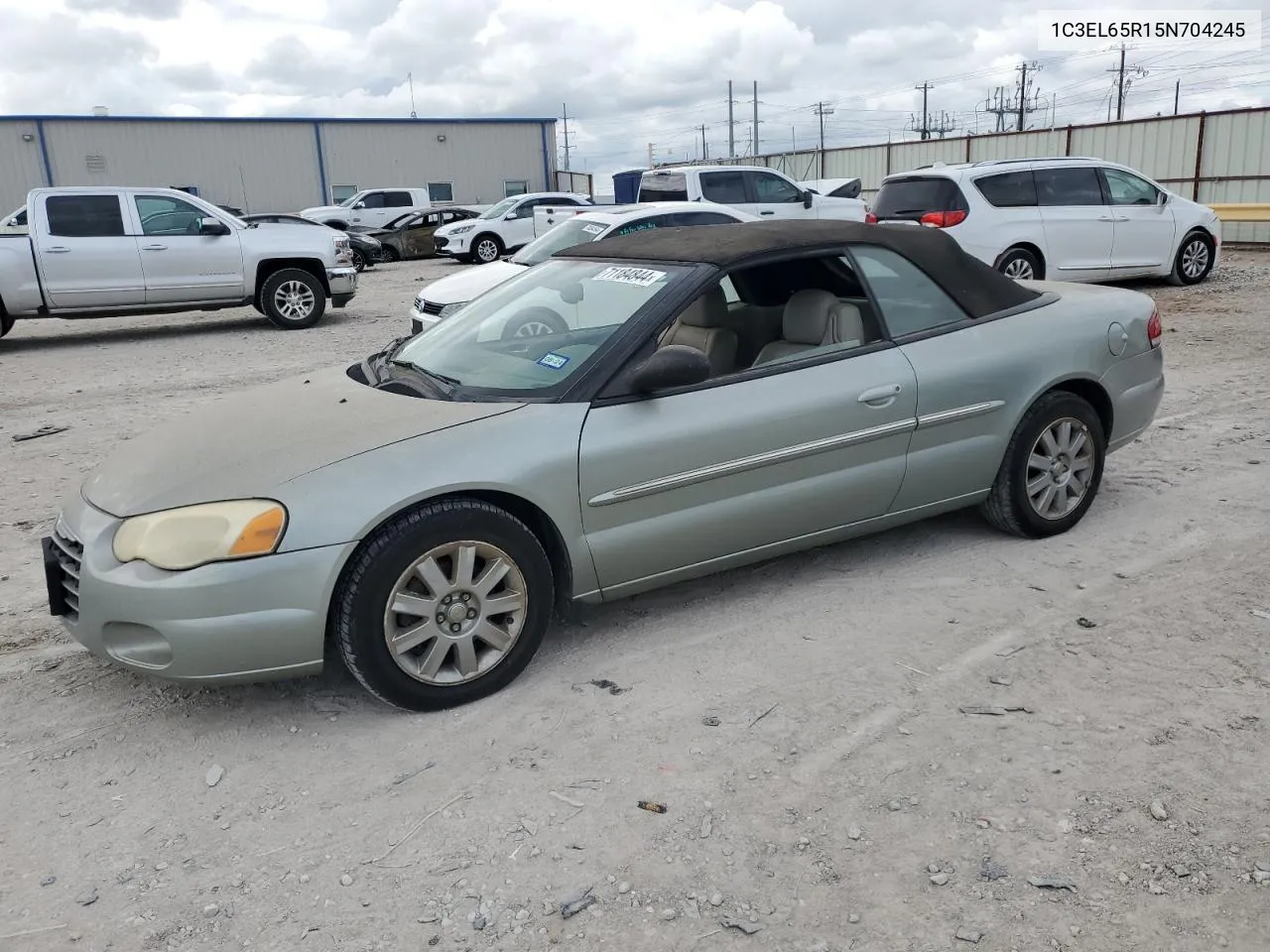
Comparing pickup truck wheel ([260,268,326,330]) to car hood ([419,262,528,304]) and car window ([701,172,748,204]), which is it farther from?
car window ([701,172,748,204])

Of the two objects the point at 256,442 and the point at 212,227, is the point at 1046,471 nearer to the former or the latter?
the point at 256,442

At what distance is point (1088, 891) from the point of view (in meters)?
2.42

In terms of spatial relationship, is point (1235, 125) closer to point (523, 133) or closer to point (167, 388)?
point (167, 388)

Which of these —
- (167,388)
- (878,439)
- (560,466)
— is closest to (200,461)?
(560,466)

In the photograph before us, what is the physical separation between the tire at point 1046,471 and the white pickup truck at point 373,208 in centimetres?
2526

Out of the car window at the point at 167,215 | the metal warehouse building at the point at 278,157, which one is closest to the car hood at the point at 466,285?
the car window at the point at 167,215

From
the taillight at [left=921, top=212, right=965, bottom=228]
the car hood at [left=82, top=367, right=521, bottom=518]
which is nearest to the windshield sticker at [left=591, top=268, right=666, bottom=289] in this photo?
the car hood at [left=82, top=367, right=521, bottom=518]

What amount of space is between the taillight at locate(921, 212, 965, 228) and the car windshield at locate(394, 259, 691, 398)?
28.5ft

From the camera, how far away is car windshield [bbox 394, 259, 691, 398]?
12.2 ft

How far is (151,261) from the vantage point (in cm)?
1209

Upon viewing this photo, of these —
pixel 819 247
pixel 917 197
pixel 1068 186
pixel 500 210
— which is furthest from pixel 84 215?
pixel 500 210

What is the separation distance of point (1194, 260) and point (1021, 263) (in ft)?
10.5

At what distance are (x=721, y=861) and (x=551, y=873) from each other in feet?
1.38

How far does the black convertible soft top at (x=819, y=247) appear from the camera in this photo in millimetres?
4042
